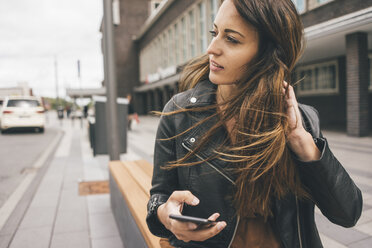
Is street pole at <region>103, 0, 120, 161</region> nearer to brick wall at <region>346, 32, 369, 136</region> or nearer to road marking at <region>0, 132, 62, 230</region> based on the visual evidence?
road marking at <region>0, 132, 62, 230</region>

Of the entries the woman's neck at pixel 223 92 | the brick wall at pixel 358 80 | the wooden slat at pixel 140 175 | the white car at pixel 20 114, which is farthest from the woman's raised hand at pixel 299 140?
the white car at pixel 20 114

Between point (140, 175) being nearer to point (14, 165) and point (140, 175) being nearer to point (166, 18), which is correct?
point (14, 165)

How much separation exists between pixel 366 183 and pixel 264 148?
416 centimetres

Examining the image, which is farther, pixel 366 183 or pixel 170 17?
pixel 170 17

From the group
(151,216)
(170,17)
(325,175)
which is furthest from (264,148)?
(170,17)

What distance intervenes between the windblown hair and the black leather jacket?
37 mm

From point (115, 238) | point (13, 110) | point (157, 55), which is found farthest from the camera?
point (157, 55)

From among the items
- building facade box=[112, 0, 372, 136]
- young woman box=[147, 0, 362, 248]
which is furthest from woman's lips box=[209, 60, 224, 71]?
building facade box=[112, 0, 372, 136]

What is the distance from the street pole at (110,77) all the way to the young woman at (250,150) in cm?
368

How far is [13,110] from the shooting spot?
1590cm

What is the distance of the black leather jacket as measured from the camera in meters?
1.12

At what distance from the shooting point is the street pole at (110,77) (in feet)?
15.3

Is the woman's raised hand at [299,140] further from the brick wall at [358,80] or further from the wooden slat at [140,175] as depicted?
the brick wall at [358,80]

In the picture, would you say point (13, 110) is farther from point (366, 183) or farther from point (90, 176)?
point (366, 183)
